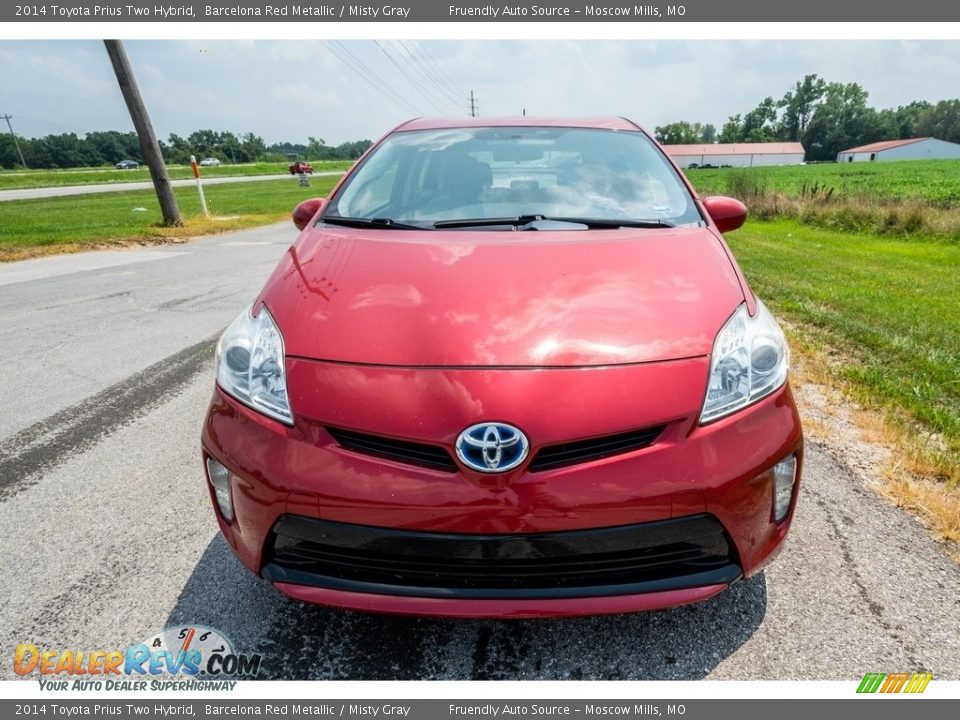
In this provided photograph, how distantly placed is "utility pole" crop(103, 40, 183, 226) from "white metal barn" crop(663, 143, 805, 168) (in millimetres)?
98309

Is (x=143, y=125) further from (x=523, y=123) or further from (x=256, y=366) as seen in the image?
(x=256, y=366)

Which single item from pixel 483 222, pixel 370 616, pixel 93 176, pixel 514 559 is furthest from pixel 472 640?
pixel 93 176

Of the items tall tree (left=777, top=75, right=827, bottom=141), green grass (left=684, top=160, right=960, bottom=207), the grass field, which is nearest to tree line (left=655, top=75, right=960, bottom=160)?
tall tree (left=777, top=75, right=827, bottom=141)

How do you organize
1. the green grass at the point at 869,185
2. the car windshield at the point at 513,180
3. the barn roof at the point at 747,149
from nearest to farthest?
the car windshield at the point at 513,180 → the green grass at the point at 869,185 → the barn roof at the point at 747,149

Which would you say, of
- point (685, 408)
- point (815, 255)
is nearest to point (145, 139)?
point (815, 255)

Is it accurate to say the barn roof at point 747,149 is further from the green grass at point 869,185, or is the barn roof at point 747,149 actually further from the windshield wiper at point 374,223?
the windshield wiper at point 374,223

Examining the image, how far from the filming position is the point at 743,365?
5.12 feet

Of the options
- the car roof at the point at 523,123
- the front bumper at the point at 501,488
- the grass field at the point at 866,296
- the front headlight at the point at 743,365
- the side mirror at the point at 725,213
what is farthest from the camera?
the grass field at the point at 866,296

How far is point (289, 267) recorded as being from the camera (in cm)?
200

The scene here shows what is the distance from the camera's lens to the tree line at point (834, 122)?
10062 centimetres

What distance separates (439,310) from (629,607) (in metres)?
0.94

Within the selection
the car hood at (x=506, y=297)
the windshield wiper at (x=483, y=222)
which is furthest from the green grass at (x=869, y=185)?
the car hood at (x=506, y=297)

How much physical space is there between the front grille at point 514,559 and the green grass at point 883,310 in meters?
1.77

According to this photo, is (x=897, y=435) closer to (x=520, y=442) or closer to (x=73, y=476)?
(x=520, y=442)
